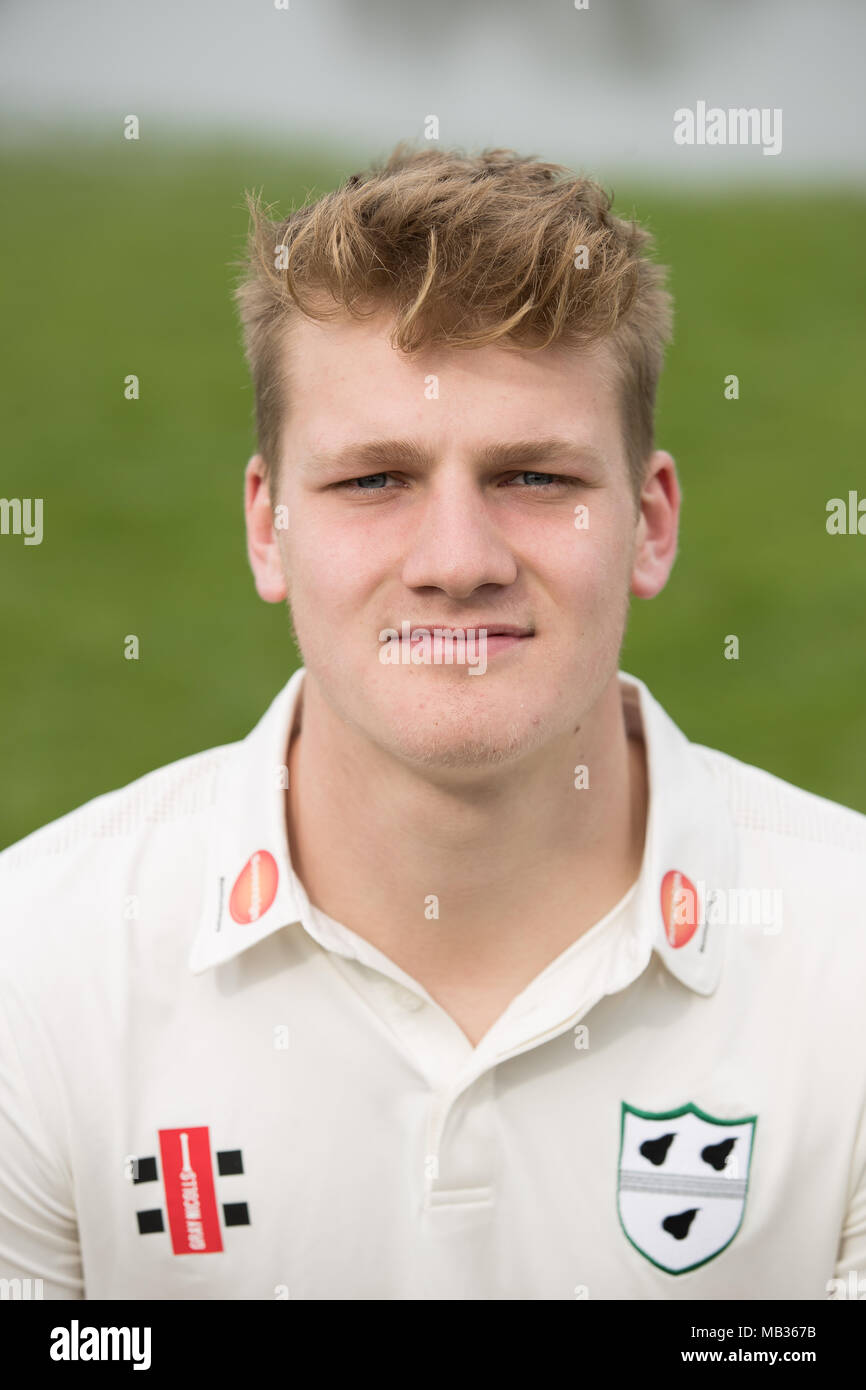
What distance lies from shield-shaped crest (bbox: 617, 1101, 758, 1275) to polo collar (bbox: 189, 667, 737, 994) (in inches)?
10.8

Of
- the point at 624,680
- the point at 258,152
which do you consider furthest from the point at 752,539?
the point at 624,680

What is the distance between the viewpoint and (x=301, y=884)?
3.25 metres

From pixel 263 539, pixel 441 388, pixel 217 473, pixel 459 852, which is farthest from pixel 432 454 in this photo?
pixel 217 473

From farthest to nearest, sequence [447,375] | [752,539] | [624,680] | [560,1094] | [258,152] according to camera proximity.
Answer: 1. [258,152]
2. [752,539]
3. [624,680]
4. [560,1094]
5. [447,375]

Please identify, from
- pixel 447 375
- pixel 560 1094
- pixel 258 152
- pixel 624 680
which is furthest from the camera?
pixel 258 152

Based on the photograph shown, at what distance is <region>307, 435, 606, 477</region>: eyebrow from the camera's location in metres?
2.93

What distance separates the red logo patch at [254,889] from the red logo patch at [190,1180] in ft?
1.41

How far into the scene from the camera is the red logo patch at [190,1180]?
3141 millimetres

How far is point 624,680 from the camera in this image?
3.69 meters

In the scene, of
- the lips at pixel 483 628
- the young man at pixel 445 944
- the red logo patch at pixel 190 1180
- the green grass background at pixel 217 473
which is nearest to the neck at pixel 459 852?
the young man at pixel 445 944

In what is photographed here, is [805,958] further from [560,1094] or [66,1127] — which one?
[66,1127]

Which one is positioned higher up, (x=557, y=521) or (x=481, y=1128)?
(x=557, y=521)

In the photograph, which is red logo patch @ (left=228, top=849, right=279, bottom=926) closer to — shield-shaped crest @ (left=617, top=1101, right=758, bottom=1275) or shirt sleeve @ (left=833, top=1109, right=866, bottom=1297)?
shield-shaped crest @ (left=617, top=1101, right=758, bottom=1275)

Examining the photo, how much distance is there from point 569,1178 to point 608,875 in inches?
24.1
